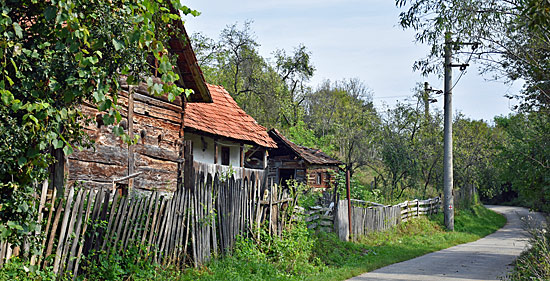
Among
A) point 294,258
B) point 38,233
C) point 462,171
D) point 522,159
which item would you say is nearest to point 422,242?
point 522,159

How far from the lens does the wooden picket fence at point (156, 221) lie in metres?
7.41

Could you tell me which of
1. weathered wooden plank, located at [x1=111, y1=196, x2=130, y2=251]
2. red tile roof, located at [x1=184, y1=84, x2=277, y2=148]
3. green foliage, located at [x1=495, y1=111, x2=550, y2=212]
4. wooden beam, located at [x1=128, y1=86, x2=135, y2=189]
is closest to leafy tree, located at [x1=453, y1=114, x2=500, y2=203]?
red tile roof, located at [x1=184, y1=84, x2=277, y2=148]

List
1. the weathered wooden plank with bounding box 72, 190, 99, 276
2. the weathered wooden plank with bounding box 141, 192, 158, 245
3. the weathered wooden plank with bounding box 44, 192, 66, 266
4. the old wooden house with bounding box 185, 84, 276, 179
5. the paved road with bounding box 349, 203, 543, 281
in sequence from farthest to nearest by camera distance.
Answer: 1. the old wooden house with bounding box 185, 84, 276, 179
2. the paved road with bounding box 349, 203, 543, 281
3. the weathered wooden plank with bounding box 141, 192, 158, 245
4. the weathered wooden plank with bounding box 72, 190, 99, 276
5. the weathered wooden plank with bounding box 44, 192, 66, 266

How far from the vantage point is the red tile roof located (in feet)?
59.6

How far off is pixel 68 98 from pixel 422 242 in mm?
15993

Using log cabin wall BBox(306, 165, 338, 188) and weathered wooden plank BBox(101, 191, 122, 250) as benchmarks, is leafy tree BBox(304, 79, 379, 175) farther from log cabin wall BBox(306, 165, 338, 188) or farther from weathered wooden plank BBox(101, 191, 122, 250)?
weathered wooden plank BBox(101, 191, 122, 250)

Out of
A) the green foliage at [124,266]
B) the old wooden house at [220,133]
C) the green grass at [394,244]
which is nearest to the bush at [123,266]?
the green foliage at [124,266]

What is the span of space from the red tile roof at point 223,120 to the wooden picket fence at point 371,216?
4979 mm

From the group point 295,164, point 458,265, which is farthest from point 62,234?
point 295,164

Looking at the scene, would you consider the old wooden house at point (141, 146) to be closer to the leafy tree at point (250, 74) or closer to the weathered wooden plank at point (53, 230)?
the weathered wooden plank at point (53, 230)

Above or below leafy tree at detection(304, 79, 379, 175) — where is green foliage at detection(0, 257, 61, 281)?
below

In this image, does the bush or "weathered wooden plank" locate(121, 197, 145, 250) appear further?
"weathered wooden plank" locate(121, 197, 145, 250)

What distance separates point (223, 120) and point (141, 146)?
311 inches

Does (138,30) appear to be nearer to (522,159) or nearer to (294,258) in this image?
(294,258)
